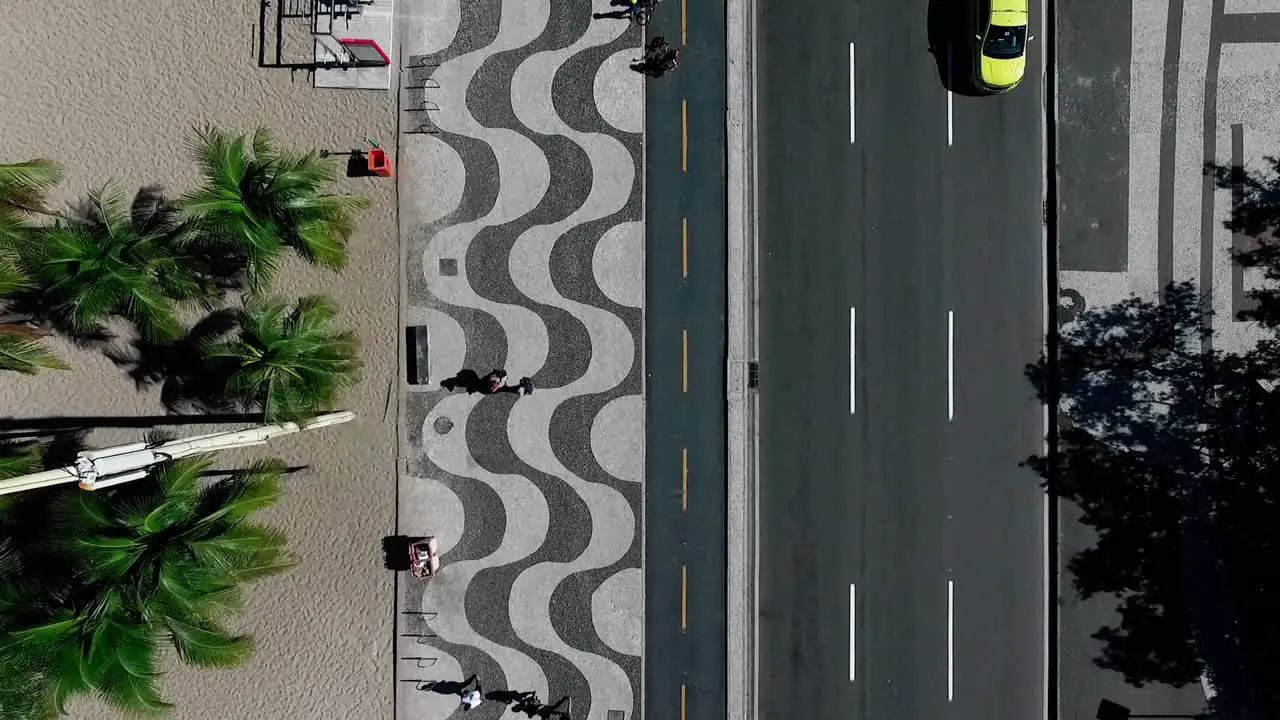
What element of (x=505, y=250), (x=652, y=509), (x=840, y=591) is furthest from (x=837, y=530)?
(x=505, y=250)

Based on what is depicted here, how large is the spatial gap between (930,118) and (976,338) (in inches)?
226

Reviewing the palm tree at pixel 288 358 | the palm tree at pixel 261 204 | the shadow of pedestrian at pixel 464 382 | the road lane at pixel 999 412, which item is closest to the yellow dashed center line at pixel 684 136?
the road lane at pixel 999 412

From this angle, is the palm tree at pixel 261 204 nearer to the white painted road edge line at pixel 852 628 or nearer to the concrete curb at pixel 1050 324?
the white painted road edge line at pixel 852 628

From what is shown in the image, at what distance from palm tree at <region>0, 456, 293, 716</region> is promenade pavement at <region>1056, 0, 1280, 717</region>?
1957 cm

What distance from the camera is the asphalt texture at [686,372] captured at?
1939cm

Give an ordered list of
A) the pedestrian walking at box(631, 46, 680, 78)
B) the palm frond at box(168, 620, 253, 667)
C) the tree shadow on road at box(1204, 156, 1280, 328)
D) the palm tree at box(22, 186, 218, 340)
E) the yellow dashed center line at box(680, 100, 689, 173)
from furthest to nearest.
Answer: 1. the yellow dashed center line at box(680, 100, 689, 173)
2. the pedestrian walking at box(631, 46, 680, 78)
3. the tree shadow on road at box(1204, 156, 1280, 328)
4. the palm tree at box(22, 186, 218, 340)
5. the palm frond at box(168, 620, 253, 667)

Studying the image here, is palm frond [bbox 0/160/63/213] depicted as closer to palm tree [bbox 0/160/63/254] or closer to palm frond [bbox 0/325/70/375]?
palm tree [bbox 0/160/63/254]

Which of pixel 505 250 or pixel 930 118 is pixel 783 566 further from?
pixel 930 118

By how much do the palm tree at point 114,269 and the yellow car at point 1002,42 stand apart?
63.2 feet

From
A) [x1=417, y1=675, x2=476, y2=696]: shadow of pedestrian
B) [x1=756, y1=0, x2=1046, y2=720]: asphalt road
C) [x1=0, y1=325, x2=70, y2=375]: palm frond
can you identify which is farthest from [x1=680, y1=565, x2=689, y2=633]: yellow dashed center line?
[x1=0, y1=325, x2=70, y2=375]: palm frond

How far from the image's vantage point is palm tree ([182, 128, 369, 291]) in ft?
50.8

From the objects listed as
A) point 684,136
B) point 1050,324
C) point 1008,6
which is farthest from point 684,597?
point 1008,6

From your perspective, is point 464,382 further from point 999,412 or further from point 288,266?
point 999,412

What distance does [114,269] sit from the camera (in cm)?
1588
